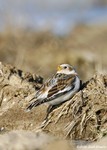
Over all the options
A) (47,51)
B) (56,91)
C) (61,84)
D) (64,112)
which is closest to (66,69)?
(61,84)

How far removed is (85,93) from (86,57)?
302 inches

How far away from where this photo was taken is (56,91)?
8.31 metres

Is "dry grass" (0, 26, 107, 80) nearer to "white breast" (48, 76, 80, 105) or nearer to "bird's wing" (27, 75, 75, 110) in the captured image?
"bird's wing" (27, 75, 75, 110)

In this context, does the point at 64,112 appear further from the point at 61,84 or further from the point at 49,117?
the point at 61,84

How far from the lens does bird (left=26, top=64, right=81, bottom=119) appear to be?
823 centimetres

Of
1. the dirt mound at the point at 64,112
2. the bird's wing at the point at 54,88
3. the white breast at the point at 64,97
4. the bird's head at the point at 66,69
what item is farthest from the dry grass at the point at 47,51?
the white breast at the point at 64,97

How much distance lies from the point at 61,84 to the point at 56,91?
132 millimetres

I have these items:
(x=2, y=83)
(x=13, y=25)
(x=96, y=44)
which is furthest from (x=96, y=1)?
(x=2, y=83)

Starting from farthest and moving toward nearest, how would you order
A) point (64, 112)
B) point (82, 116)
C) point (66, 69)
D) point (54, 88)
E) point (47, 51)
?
point (47, 51)
point (66, 69)
point (54, 88)
point (64, 112)
point (82, 116)

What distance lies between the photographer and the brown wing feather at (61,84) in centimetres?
831

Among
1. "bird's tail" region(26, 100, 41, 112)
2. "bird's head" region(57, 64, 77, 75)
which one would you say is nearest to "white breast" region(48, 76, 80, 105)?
"bird's tail" region(26, 100, 41, 112)

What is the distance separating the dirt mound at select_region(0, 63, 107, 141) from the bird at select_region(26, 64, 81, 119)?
0.08 metres

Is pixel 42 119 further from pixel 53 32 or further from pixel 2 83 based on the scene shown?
pixel 53 32

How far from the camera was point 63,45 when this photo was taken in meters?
17.8
